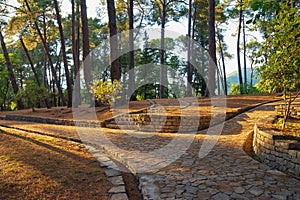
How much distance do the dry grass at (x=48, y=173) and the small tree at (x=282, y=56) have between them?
3652mm

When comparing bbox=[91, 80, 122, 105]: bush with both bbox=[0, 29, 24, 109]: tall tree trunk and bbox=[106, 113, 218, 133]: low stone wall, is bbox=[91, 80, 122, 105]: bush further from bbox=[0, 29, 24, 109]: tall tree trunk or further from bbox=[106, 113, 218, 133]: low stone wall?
bbox=[0, 29, 24, 109]: tall tree trunk

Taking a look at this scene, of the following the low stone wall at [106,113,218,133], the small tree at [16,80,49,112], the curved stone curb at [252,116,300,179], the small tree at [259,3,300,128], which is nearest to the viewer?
the curved stone curb at [252,116,300,179]

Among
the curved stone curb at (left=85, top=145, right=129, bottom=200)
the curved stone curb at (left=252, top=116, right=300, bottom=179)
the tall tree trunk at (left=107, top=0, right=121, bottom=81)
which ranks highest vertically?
the tall tree trunk at (left=107, top=0, right=121, bottom=81)

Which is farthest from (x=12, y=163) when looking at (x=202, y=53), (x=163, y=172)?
(x=202, y=53)

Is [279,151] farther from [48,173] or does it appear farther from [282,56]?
[48,173]

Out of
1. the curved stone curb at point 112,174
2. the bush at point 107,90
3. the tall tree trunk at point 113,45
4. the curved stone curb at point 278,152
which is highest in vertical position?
the tall tree trunk at point 113,45

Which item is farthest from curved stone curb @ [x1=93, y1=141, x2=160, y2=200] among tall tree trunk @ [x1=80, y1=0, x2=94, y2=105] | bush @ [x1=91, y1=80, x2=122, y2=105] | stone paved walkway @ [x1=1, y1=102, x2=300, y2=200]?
tall tree trunk @ [x1=80, y1=0, x2=94, y2=105]

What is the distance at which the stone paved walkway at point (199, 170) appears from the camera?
10.4 feet

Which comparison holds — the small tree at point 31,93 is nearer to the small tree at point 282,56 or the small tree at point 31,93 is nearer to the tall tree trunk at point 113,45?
the tall tree trunk at point 113,45

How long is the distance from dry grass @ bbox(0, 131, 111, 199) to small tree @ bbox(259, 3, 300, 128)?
3652 millimetres

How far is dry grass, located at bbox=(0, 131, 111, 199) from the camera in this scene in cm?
338

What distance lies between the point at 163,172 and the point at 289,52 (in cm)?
311

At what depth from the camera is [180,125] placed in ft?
25.5

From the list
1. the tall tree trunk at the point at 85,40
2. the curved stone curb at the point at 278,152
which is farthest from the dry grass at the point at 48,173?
the tall tree trunk at the point at 85,40
